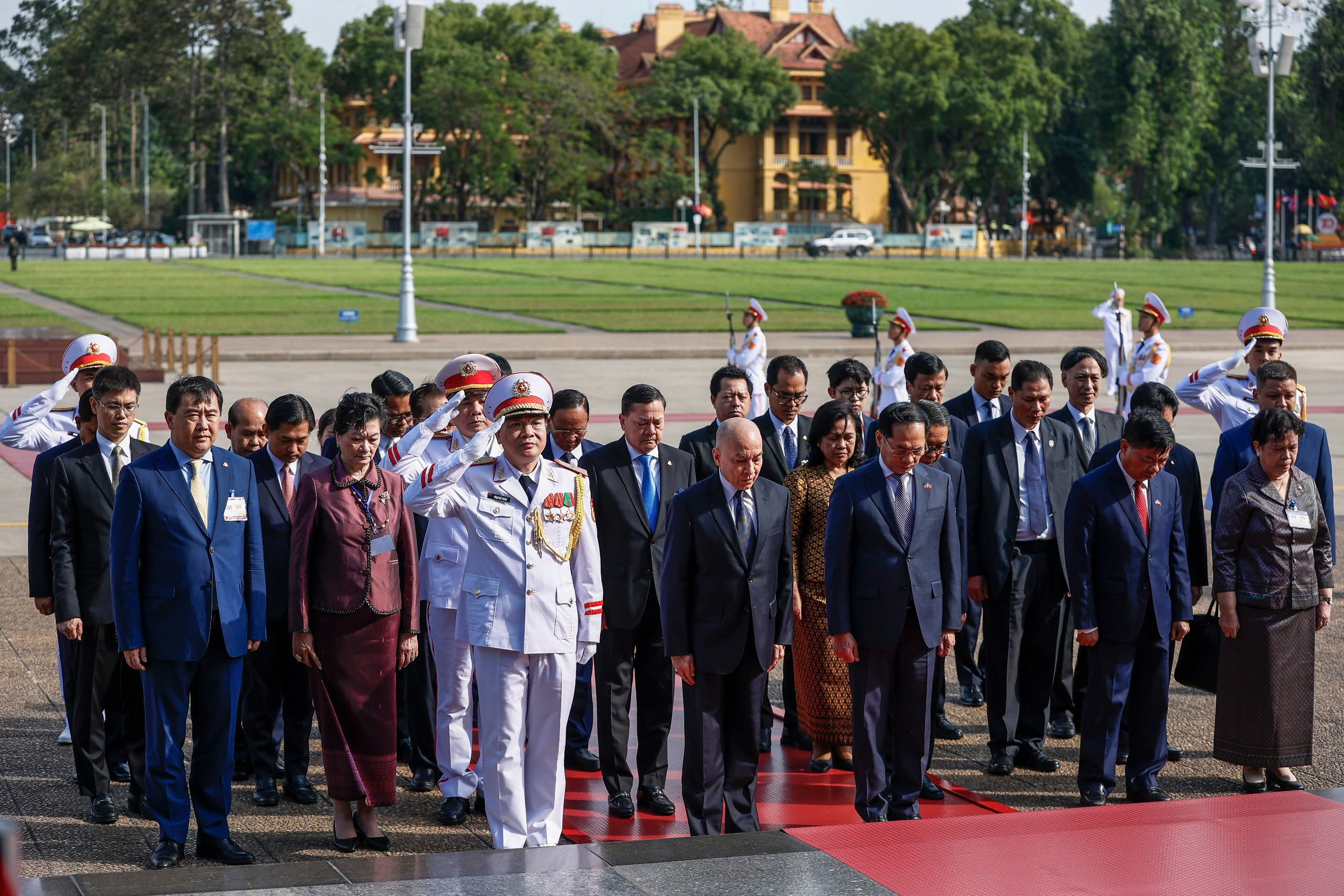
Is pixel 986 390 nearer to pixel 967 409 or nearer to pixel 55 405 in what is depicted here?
pixel 967 409

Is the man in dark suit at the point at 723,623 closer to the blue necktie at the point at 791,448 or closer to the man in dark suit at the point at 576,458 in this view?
the man in dark suit at the point at 576,458

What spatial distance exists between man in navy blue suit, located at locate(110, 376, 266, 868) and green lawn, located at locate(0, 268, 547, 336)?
96.3 feet

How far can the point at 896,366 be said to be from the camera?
57.2 ft

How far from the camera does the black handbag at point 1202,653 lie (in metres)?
7.50

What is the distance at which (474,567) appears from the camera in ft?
20.3

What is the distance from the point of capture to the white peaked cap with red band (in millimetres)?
7641

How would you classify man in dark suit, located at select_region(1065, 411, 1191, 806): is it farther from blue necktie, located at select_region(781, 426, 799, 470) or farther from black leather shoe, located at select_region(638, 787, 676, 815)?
black leather shoe, located at select_region(638, 787, 676, 815)

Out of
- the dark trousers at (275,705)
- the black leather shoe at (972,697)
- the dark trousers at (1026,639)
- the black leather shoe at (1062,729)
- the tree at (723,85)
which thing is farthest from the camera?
the tree at (723,85)

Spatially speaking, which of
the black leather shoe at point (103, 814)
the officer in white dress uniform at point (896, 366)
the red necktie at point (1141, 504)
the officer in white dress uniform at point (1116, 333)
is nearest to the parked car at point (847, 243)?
the officer in white dress uniform at point (1116, 333)

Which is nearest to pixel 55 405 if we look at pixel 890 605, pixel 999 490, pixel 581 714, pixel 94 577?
pixel 94 577

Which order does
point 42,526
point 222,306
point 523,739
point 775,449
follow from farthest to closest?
1. point 222,306
2. point 775,449
3. point 42,526
4. point 523,739

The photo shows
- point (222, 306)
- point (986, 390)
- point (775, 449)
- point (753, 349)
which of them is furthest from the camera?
point (222, 306)

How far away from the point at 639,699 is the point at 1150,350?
1149 cm

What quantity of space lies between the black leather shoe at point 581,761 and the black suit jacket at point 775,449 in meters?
1.65
